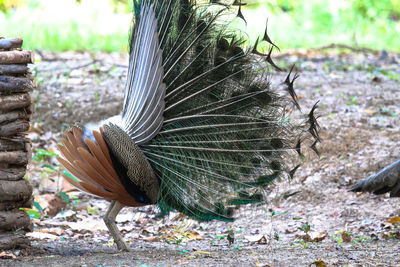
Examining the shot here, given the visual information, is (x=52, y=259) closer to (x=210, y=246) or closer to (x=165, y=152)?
(x=165, y=152)

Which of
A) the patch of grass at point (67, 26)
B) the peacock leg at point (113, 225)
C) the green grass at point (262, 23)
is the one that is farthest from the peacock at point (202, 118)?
the green grass at point (262, 23)

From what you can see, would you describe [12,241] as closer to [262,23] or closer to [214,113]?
[214,113]

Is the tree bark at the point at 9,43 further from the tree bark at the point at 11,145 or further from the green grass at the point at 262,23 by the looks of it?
the green grass at the point at 262,23

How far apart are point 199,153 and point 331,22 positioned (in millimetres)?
11588

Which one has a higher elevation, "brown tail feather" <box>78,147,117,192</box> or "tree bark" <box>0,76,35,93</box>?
"tree bark" <box>0,76,35,93</box>

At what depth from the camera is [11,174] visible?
4.27 metres

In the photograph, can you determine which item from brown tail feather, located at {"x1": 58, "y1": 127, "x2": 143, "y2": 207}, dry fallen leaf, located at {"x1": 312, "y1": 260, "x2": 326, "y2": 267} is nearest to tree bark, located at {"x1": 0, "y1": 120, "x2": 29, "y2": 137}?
brown tail feather, located at {"x1": 58, "y1": 127, "x2": 143, "y2": 207}

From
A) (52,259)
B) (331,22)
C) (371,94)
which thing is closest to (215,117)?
(52,259)

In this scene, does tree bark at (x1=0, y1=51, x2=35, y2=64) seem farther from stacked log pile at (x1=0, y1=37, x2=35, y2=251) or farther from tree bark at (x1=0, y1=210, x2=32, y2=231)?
tree bark at (x1=0, y1=210, x2=32, y2=231)

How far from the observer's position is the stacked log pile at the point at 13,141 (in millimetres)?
4216

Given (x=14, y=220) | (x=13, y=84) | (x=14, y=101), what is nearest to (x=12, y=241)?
(x=14, y=220)

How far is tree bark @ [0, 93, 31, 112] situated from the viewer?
420cm

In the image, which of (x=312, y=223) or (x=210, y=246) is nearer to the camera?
(x=210, y=246)

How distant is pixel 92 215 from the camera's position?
6066mm
